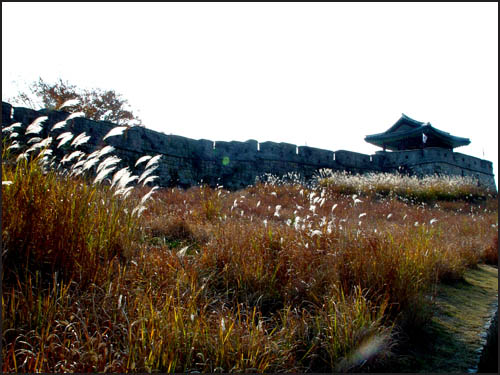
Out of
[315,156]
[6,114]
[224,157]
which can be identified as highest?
[315,156]

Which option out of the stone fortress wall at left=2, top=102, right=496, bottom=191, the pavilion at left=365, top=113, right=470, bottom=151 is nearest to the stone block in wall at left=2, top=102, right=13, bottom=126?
the stone fortress wall at left=2, top=102, right=496, bottom=191

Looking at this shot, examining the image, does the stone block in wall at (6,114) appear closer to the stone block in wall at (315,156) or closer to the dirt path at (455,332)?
the dirt path at (455,332)

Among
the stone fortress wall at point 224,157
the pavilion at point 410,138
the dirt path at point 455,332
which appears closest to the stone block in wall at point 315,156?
the stone fortress wall at point 224,157

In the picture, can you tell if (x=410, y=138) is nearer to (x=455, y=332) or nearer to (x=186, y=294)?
(x=455, y=332)

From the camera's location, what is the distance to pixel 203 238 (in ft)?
16.9

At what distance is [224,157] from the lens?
1509 centimetres

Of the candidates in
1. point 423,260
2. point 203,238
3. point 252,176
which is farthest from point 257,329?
point 252,176

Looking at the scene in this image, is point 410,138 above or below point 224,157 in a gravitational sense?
above

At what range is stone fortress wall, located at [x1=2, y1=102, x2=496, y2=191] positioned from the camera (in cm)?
1144

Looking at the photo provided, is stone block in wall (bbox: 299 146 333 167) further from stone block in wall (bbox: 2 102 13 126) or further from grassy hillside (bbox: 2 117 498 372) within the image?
grassy hillside (bbox: 2 117 498 372)

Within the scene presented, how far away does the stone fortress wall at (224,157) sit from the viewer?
11438 millimetres

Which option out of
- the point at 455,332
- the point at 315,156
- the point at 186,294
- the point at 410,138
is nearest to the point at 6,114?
the point at 186,294

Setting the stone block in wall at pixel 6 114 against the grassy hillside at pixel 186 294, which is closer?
the grassy hillside at pixel 186 294

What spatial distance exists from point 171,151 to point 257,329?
11.8 meters
